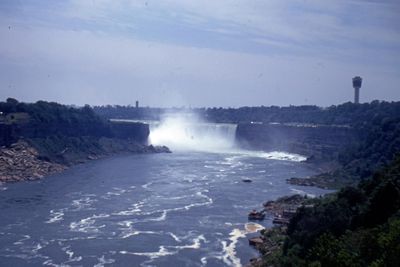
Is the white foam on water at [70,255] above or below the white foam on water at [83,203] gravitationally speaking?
below

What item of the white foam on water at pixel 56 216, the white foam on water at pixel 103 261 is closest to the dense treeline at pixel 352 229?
the white foam on water at pixel 103 261

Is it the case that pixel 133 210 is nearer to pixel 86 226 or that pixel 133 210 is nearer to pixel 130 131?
pixel 86 226

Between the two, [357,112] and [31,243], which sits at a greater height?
[357,112]

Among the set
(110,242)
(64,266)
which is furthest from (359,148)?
(64,266)

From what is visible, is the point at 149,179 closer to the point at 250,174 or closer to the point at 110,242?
the point at 250,174

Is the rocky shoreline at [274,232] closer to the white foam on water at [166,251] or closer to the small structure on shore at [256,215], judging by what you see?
the small structure on shore at [256,215]

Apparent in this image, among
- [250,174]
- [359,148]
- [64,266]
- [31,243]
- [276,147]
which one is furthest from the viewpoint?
[276,147]

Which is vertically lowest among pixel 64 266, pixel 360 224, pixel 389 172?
pixel 64 266

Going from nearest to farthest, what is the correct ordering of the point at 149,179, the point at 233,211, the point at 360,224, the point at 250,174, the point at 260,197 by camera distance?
the point at 360,224 → the point at 233,211 → the point at 260,197 → the point at 149,179 → the point at 250,174
